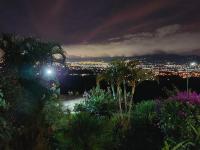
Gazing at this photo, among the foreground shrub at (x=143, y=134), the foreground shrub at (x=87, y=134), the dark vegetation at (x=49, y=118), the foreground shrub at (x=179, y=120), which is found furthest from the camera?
the foreground shrub at (x=143, y=134)

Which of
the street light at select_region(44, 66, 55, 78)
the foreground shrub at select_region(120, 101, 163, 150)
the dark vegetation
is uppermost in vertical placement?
the street light at select_region(44, 66, 55, 78)

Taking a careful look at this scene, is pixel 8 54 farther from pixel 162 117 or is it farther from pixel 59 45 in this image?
pixel 162 117

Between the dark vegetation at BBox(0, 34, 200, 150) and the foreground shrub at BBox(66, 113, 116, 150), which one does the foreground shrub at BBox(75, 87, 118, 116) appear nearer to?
the dark vegetation at BBox(0, 34, 200, 150)

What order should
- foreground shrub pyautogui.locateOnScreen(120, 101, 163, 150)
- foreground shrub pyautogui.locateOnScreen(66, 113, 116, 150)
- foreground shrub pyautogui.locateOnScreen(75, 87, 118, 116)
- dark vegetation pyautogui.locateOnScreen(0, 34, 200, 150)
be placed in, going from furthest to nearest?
foreground shrub pyautogui.locateOnScreen(75, 87, 118, 116) < foreground shrub pyautogui.locateOnScreen(120, 101, 163, 150) < foreground shrub pyautogui.locateOnScreen(66, 113, 116, 150) < dark vegetation pyautogui.locateOnScreen(0, 34, 200, 150)

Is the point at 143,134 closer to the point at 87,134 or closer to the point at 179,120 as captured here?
the point at 179,120

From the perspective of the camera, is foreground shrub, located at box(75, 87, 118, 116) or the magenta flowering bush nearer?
the magenta flowering bush

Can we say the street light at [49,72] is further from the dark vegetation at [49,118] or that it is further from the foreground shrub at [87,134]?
the foreground shrub at [87,134]

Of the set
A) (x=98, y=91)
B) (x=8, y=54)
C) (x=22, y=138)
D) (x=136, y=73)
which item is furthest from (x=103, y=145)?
(x=98, y=91)

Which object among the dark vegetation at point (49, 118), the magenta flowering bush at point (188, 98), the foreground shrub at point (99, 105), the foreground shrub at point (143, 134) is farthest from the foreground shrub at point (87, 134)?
the foreground shrub at point (99, 105)

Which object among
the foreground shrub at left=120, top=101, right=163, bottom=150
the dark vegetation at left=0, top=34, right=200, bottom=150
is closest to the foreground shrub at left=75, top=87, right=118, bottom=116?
the foreground shrub at left=120, top=101, right=163, bottom=150

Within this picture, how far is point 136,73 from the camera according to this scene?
13125 mm

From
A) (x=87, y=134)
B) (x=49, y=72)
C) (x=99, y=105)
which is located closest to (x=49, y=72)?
(x=49, y=72)

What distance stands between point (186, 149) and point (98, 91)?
7753 mm

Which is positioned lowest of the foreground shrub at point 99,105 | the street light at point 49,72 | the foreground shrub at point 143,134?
the foreground shrub at point 143,134
